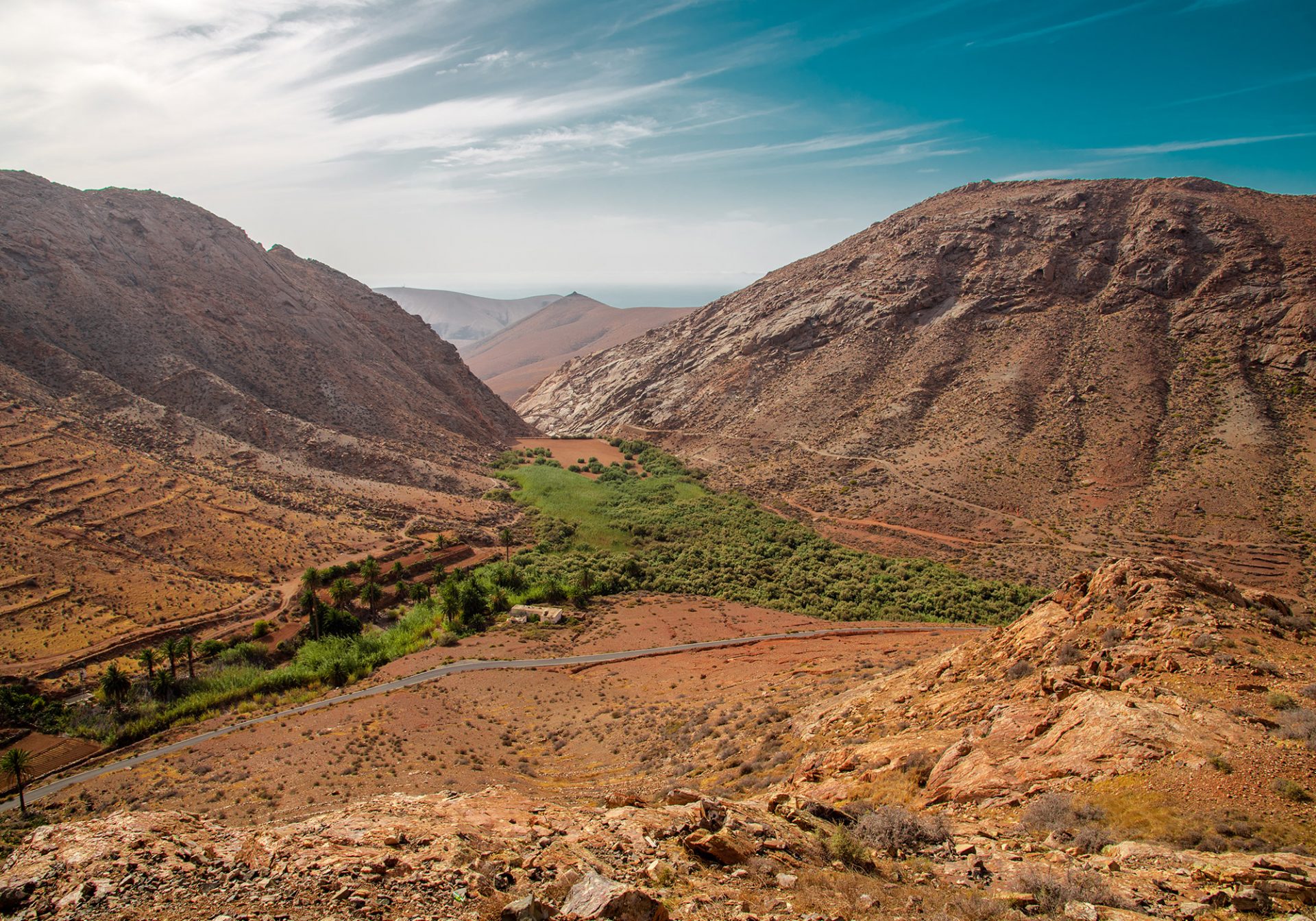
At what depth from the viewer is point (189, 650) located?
2556cm

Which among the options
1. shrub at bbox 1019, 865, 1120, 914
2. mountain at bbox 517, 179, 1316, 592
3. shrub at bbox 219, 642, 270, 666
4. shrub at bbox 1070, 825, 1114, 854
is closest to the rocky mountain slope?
shrub at bbox 1070, 825, 1114, 854

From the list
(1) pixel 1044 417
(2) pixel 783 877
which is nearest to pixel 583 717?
(2) pixel 783 877

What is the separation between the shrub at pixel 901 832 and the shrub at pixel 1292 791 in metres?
4.16

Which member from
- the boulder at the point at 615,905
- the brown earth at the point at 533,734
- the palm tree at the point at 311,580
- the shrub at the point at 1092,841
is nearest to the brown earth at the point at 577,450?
the palm tree at the point at 311,580

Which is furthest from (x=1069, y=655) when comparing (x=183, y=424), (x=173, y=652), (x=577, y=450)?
(x=577, y=450)

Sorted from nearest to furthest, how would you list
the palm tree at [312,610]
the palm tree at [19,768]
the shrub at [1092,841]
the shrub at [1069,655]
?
the shrub at [1092,841] → the shrub at [1069,655] → the palm tree at [19,768] → the palm tree at [312,610]

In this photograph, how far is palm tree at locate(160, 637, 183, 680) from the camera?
82.4 feet

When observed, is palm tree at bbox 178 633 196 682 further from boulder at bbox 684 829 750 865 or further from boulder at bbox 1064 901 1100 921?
boulder at bbox 1064 901 1100 921

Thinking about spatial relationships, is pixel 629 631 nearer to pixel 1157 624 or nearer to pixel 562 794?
pixel 562 794

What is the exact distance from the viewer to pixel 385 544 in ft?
129

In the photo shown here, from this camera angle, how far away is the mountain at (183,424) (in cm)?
2975

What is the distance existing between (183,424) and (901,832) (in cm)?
4789

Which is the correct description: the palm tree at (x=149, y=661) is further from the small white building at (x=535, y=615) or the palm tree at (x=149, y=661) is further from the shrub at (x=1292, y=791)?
the shrub at (x=1292, y=791)

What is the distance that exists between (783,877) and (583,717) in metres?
14.1
